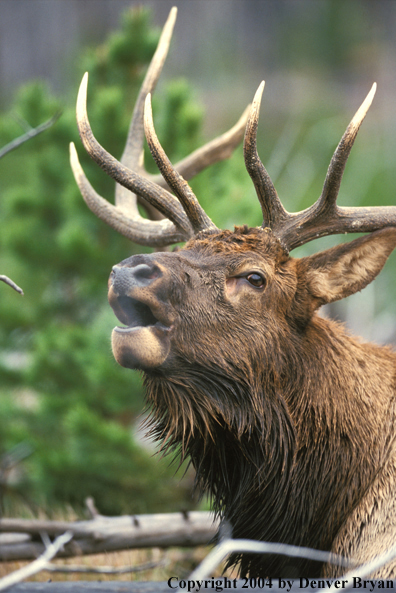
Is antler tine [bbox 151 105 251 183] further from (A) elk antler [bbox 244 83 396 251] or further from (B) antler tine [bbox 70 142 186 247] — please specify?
(A) elk antler [bbox 244 83 396 251]

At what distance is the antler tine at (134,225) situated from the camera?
378cm

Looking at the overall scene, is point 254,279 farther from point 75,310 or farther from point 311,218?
point 75,310

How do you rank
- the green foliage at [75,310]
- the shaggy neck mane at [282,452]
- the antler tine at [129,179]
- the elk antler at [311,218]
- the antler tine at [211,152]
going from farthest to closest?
1. the green foliage at [75,310]
2. the antler tine at [211,152]
3. the antler tine at [129,179]
4. the elk antler at [311,218]
5. the shaggy neck mane at [282,452]

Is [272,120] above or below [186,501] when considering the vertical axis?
above

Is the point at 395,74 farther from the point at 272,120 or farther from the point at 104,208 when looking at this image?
the point at 104,208

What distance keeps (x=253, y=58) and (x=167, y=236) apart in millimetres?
18879

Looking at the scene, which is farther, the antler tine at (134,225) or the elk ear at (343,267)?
the antler tine at (134,225)

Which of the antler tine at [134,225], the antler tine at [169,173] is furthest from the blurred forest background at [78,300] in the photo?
the antler tine at [169,173]

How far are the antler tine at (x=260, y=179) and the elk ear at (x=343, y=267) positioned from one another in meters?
0.28

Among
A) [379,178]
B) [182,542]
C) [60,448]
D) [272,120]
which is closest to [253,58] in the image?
[272,120]

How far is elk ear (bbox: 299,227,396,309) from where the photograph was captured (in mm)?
3277

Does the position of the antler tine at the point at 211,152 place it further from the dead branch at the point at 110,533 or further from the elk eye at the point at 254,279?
the dead branch at the point at 110,533

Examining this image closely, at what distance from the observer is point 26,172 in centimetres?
687

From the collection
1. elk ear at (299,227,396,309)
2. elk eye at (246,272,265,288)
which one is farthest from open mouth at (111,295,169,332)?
elk ear at (299,227,396,309)
